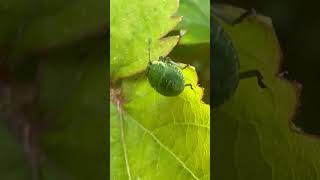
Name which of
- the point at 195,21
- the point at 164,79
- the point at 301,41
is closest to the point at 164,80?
the point at 164,79

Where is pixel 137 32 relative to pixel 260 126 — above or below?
above

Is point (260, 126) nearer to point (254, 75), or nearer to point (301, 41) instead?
point (254, 75)

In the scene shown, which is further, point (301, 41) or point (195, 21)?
point (301, 41)

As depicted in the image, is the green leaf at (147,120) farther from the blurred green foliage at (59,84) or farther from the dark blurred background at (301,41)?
the dark blurred background at (301,41)

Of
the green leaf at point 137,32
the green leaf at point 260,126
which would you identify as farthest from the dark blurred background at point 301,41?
the green leaf at point 137,32

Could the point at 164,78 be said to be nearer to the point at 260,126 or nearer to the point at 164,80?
the point at 164,80

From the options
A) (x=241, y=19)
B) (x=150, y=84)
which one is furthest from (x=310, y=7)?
(x=150, y=84)
